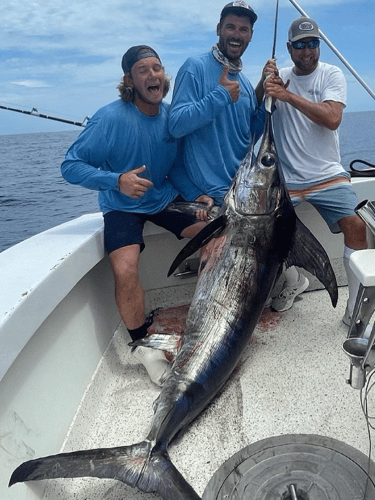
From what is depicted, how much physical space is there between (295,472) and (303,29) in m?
2.40

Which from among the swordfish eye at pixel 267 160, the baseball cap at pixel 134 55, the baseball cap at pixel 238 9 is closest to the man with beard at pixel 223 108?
the baseball cap at pixel 238 9

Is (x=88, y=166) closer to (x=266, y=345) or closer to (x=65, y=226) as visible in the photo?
(x=65, y=226)

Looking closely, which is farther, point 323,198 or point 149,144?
point 323,198

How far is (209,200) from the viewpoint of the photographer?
2617mm

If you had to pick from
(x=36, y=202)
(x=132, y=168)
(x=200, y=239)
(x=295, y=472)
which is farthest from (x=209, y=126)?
(x=36, y=202)

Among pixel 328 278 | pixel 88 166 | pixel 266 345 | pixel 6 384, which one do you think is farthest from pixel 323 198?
pixel 6 384

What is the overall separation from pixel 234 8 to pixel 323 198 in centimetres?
120

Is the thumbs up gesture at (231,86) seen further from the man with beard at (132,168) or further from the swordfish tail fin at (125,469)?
the swordfish tail fin at (125,469)

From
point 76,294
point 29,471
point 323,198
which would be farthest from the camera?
point 323,198

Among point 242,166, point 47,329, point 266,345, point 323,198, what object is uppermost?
point 242,166

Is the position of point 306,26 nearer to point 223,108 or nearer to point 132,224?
point 223,108

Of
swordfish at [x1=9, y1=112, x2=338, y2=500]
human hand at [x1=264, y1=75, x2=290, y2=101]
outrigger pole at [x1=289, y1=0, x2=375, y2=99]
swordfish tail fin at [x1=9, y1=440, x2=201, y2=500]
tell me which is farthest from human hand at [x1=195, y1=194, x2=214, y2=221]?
outrigger pole at [x1=289, y1=0, x2=375, y2=99]

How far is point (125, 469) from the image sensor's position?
5.03ft

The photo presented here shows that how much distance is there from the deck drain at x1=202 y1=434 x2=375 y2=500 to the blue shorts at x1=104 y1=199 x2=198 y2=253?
1.18m
